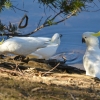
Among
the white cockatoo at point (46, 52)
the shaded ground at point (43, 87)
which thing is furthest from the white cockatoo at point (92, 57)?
the shaded ground at point (43, 87)

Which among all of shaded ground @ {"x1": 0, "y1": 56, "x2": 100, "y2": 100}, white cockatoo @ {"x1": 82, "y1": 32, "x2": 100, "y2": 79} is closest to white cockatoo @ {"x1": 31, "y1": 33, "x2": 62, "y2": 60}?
white cockatoo @ {"x1": 82, "y1": 32, "x2": 100, "y2": 79}

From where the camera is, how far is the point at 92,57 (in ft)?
16.3

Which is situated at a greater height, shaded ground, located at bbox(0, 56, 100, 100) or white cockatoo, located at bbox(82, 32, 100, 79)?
shaded ground, located at bbox(0, 56, 100, 100)

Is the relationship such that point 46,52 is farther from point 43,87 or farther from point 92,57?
point 43,87

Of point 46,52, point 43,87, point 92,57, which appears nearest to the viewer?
point 43,87

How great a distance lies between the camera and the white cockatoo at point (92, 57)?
182 inches

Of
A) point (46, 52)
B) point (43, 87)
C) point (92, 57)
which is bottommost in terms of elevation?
point (46, 52)

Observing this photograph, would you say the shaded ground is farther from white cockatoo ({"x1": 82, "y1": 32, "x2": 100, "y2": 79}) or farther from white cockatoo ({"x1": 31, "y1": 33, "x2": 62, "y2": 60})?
white cockatoo ({"x1": 31, "y1": 33, "x2": 62, "y2": 60})

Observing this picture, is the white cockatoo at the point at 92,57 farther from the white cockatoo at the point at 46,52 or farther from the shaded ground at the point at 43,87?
the shaded ground at the point at 43,87

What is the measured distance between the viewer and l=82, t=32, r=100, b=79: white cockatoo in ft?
15.2

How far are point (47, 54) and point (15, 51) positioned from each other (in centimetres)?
89

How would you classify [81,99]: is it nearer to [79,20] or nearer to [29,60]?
[29,60]

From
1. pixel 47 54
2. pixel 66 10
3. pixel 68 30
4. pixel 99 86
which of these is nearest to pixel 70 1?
pixel 66 10

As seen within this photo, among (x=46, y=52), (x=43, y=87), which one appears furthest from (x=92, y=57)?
(x=43, y=87)
